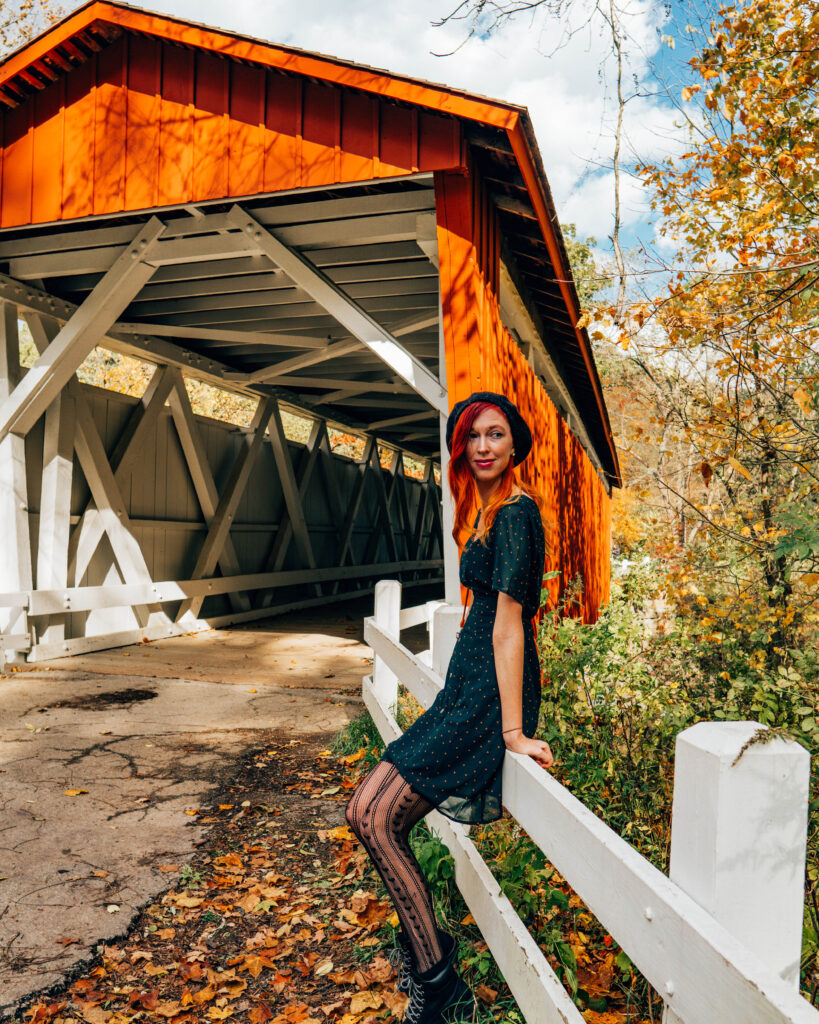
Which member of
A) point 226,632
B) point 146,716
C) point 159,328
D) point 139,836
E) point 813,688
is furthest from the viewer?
point 226,632

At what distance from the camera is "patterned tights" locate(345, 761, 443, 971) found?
2.21 meters

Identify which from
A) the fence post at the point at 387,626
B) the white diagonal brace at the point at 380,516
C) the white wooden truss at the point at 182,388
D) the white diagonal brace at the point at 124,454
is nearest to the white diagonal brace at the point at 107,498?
the white wooden truss at the point at 182,388

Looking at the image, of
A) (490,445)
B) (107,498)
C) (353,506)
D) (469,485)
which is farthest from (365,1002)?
(353,506)

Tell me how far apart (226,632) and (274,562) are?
241 centimetres

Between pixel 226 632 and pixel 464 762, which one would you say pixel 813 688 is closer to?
pixel 464 762

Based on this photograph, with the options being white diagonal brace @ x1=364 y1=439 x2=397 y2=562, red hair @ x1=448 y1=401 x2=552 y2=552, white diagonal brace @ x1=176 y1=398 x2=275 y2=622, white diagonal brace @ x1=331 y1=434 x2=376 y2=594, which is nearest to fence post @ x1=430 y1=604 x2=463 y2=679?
red hair @ x1=448 y1=401 x2=552 y2=552

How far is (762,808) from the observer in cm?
115

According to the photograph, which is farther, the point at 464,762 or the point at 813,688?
the point at 813,688

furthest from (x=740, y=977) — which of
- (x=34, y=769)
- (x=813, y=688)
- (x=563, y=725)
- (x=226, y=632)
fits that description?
(x=226, y=632)

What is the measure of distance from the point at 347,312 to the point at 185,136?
1689 millimetres

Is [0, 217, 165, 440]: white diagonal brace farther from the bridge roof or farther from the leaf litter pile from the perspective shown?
the leaf litter pile

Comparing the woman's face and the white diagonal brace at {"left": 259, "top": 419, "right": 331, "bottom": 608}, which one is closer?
the woman's face

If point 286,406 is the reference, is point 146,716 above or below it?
below

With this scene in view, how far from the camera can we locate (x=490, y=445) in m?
2.35
